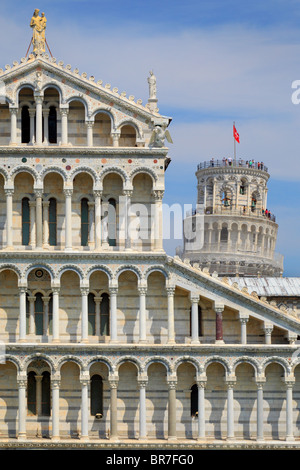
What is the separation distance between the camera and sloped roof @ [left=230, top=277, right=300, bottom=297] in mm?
61906

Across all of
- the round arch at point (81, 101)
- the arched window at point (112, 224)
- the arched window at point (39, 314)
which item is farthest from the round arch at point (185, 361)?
the round arch at point (81, 101)

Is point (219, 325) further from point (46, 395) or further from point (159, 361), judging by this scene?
point (46, 395)

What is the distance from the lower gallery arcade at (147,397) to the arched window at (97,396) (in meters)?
0.04

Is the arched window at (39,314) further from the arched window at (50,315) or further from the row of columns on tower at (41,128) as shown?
the row of columns on tower at (41,128)

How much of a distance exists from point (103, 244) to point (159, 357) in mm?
5130

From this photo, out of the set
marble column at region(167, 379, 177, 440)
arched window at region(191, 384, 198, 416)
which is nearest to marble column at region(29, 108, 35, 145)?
marble column at region(167, 379, 177, 440)

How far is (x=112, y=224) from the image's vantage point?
4425 centimetres

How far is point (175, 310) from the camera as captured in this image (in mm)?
44188

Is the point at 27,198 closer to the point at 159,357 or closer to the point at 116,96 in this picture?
the point at 116,96

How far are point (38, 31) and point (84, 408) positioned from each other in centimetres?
1573

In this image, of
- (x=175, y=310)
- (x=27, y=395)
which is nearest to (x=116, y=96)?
(x=175, y=310)

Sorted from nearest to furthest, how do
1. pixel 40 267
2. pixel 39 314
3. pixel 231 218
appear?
pixel 40 267, pixel 39 314, pixel 231 218

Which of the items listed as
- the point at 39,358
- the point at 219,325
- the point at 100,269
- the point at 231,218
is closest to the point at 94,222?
the point at 100,269

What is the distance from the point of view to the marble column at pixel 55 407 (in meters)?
42.5
